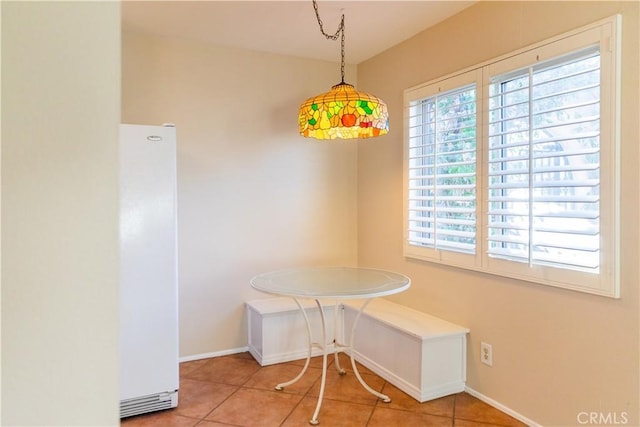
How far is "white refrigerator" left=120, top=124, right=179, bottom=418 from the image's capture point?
2.28 m

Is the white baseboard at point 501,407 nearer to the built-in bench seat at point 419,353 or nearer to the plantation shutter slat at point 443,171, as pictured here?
the built-in bench seat at point 419,353

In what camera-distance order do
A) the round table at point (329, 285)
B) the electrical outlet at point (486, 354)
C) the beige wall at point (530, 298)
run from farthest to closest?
the electrical outlet at point (486, 354)
the round table at point (329, 285)
the beige wall at point (530, 298)

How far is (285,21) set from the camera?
9.12 ft

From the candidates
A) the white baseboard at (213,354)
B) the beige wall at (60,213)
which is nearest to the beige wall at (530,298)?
the white baseboard at (213,354)

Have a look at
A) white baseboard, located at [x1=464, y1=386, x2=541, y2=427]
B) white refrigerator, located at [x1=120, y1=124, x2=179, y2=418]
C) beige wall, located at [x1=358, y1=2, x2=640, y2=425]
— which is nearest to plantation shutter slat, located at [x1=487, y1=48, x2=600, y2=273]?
beige wall, located at [x1=358, y1=2, x2=640, y2=425]

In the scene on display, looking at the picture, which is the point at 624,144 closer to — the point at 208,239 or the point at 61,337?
the point at 61,337

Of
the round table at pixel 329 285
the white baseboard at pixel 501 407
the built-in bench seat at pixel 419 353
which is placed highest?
the round table at pixel 329 285

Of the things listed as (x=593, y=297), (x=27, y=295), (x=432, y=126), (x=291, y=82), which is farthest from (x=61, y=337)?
(x=291, y=82)

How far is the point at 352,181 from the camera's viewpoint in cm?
379

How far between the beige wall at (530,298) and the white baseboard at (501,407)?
26 millimetres

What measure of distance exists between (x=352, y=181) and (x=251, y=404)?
6.90 ft

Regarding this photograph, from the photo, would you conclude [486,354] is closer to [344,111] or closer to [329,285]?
[329,285]

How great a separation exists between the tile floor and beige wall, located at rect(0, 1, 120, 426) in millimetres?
1950

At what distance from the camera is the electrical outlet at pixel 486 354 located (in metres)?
2.45
